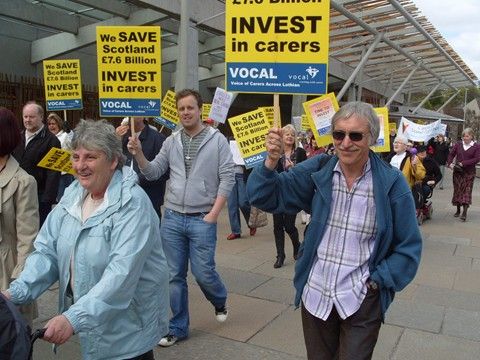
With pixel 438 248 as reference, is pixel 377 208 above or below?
above

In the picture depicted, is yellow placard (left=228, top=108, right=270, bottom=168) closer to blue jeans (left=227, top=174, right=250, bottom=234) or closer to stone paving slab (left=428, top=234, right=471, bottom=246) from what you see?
blue jeans (left=227, top=174, right=250, bottom=234)

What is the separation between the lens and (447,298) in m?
5.62

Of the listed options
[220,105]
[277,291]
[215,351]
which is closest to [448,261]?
[277,291]

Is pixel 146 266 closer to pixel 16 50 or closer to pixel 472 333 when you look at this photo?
pixel 472 333

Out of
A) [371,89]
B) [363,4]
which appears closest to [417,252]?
[363,4]

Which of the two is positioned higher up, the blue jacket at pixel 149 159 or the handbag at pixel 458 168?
the blue jacket at pixel 149 159

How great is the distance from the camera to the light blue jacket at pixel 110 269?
222 cm

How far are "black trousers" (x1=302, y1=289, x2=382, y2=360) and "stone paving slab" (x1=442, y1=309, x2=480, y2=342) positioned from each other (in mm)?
2279

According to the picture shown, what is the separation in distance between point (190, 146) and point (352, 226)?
1.85m

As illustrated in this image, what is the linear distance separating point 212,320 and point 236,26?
8.23 feet

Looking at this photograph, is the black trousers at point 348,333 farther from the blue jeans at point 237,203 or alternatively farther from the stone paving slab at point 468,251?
the stone paving slab at point 468,251

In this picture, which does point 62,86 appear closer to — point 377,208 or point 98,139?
point 98,139

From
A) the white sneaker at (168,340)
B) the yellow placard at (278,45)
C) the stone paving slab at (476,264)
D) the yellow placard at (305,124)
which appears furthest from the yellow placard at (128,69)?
the yellow placard at (305,124)

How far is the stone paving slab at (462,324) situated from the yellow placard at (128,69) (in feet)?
10.9
